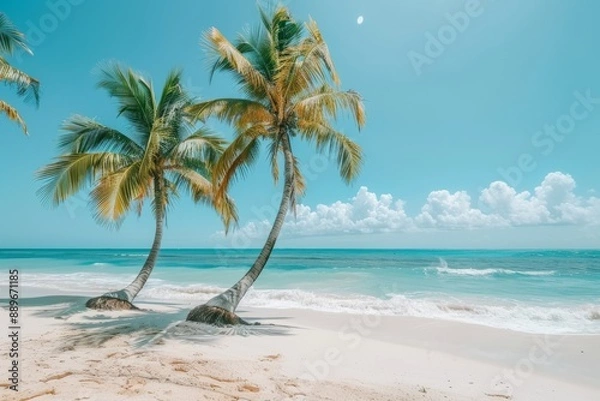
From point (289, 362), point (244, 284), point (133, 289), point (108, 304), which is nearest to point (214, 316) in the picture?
point (244, 284)

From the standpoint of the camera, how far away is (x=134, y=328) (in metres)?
6.57

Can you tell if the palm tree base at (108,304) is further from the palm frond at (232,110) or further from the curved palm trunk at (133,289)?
the palm frond at (232,110)

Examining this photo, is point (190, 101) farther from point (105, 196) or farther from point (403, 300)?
point (403, 300)

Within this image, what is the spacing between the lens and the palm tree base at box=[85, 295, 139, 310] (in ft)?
29.1

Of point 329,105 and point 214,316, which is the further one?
point 329,105

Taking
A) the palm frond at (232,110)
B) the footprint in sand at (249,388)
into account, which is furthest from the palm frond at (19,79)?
the footprint in sand at (249,388)

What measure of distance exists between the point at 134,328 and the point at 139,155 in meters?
5.79

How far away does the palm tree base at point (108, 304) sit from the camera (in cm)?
887

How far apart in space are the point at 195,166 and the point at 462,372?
8.66 meters

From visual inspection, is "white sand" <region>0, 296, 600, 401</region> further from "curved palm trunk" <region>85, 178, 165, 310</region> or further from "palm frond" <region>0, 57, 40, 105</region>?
"palm frond" <region>0, 57, 40, 105</region>

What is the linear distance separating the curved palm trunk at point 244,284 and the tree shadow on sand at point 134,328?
23cm

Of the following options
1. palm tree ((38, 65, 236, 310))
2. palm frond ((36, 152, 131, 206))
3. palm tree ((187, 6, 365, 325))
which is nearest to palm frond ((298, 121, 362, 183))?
palm tree ((187, 6, 365, 325))

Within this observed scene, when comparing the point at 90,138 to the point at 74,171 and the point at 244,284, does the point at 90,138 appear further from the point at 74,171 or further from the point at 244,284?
the point at 244,284

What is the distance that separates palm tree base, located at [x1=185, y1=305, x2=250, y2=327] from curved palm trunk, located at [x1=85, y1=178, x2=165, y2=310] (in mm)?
3281
